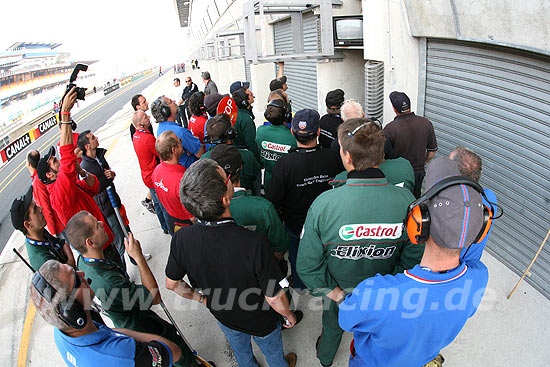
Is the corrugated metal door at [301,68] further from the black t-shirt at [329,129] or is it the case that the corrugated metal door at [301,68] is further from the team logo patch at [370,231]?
the team logo patch at [370,231]

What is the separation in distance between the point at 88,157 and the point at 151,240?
1705 millimetres

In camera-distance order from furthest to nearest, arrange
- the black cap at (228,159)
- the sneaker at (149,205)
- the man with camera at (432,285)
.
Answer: the sneaker at (149,205), the black cap at (228,159), the man with camera at (432,285)

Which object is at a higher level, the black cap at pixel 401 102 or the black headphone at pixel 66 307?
the black cap at pixel 401 102

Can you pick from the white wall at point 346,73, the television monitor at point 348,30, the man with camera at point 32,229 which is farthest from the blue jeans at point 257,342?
the white wall at point 346,73

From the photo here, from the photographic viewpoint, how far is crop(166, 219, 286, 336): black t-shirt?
1.94m

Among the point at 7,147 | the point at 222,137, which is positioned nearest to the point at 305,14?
the point at 222,137

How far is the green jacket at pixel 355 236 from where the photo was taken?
1953 millimetres

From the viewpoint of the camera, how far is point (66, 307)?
5.17 feet

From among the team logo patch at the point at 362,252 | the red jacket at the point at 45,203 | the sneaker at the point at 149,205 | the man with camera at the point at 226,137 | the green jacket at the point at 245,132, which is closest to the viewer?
the team logo patch at the point at 362,252

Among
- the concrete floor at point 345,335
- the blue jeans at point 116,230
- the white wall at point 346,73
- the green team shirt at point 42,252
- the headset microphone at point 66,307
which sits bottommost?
the concrete floor at point 345,335

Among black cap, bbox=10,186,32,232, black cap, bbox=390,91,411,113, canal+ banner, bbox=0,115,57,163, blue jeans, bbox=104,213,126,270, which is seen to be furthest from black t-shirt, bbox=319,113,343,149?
canal+ banner, bbox=0,115,57,163

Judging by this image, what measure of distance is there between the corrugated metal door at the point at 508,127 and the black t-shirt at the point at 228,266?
3.14 meters

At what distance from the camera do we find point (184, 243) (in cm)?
204

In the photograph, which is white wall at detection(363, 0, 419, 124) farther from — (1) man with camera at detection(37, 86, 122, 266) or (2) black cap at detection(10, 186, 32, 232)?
(2) black cap at detection(10, 186, 32, 232)
